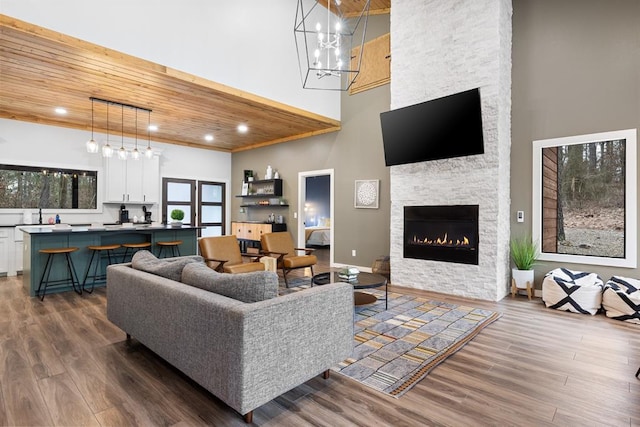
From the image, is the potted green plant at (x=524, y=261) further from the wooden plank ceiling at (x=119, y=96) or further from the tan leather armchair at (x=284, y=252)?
the wooden plank ceiling at (x=119, y=96)

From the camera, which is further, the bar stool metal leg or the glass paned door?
the glass paned door

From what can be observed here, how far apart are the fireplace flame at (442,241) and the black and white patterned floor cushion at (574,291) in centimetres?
107

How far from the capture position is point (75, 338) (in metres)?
3.18

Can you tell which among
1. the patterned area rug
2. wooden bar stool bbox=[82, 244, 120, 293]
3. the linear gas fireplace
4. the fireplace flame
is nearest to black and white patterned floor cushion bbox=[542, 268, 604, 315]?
the patterned area rug

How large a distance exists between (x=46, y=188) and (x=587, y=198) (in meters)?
9.05

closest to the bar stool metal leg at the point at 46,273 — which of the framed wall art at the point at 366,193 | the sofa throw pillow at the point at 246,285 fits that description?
the sofa throw pillow at the point at 246,285

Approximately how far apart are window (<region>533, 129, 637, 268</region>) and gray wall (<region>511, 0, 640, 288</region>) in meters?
0.11

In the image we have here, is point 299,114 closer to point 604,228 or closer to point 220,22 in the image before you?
point 220,22

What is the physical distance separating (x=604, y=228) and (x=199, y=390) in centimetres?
488

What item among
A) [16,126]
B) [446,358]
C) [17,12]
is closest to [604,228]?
[446,358]

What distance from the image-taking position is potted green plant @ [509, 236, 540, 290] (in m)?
4.64

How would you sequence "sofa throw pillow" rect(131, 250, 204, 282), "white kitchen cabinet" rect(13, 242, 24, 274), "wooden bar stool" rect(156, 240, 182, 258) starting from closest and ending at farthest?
"sofa throw pillow" rect(131, 250, 204, 282)
"wooden bar stool" rect(156, 240, 182, 258)
"white kitchen cabinet" rect(13, 242, 24, 274)

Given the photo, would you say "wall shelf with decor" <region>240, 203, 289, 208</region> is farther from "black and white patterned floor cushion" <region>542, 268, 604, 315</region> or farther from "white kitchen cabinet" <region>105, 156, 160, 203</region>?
"black and white patterned floor cushion" <region>542, 268, 604, 315</region>

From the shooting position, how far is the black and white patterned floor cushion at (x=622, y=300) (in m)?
3.64
